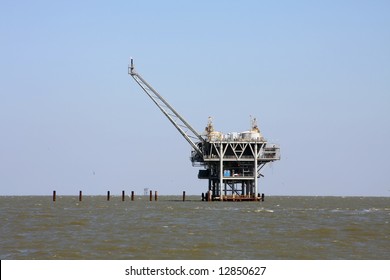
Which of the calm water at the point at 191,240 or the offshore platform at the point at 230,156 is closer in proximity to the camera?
the calm water at the point at 191,240

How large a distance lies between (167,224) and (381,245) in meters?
20.5

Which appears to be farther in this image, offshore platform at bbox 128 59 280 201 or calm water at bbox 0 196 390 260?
offshore platform at bbox 128 59 280 201

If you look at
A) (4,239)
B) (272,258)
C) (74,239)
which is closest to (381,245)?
(272,258)

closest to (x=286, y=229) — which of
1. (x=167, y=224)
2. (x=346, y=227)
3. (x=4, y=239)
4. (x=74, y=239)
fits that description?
(x=346, y=227)

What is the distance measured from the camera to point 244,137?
114000 millimetres

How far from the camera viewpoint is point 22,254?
A: 3612cm

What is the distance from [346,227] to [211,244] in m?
18.4

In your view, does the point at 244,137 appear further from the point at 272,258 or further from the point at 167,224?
the point at 272,258

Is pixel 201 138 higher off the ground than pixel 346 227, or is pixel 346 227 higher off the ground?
pixel 201 138

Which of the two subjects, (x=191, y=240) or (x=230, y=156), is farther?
(x=230, y=156)

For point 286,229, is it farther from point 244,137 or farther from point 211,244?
point 244,137
